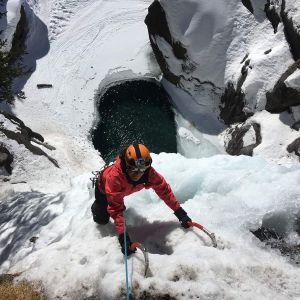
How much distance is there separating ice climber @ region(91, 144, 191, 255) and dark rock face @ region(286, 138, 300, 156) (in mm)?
9388

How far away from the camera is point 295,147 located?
1467 centimetres

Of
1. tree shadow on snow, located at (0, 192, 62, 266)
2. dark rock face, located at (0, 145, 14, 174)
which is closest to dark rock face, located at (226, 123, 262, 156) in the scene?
tree shadow on snow, located at (0, 192, 62, 266)

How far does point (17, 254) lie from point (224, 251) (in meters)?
4.74

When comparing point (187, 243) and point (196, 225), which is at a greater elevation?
point (196, 225)

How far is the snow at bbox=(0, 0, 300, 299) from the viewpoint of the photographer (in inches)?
226

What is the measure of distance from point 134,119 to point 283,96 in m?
8.24

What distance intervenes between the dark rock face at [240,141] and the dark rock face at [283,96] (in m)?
1.15

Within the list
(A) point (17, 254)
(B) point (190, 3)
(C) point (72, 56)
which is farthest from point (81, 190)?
(C) point (72, 56)

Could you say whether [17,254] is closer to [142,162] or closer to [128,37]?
[142,162]

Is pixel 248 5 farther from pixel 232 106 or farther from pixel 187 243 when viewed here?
pixel 187 243

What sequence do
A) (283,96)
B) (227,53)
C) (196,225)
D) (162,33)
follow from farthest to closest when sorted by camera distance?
1. (162,33)
2. (227,53)
3. (283,96)
4. (196,225)

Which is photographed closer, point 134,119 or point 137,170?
point 137,170

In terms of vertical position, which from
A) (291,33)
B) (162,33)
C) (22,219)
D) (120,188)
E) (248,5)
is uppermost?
(120,188)

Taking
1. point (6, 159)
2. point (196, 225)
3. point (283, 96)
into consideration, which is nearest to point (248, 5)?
point (283, 96)
